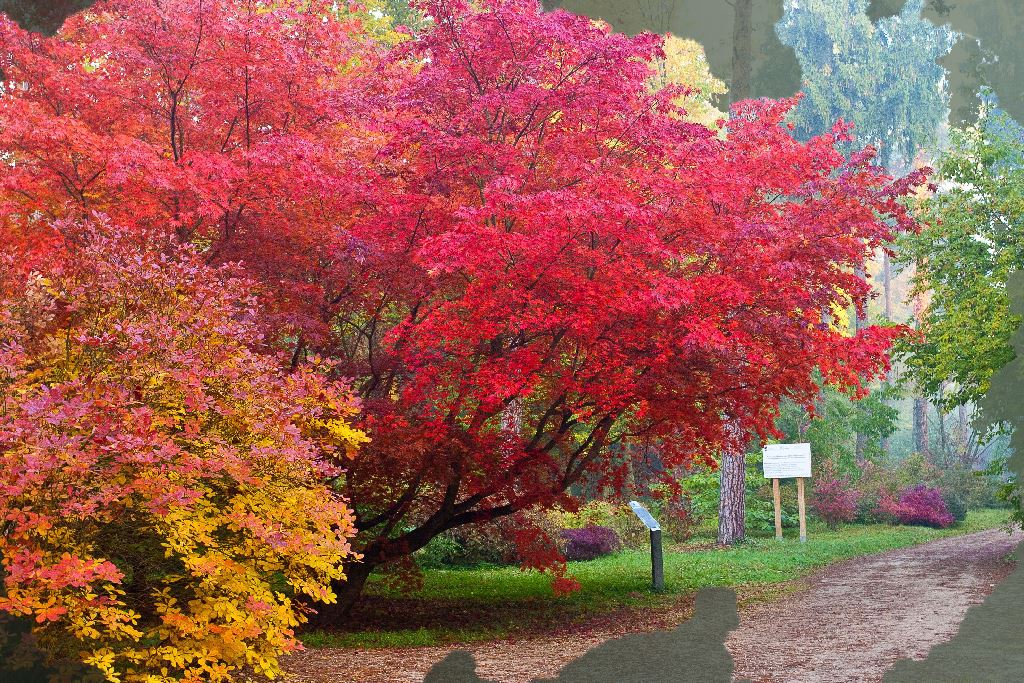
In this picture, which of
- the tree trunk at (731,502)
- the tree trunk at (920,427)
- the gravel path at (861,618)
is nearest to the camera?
the gravel path at (861,618)

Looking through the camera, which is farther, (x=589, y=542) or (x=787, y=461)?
(x=787, y=461)

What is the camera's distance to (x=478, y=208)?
364 inches

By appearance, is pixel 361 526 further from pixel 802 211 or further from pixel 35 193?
pixel 802 211

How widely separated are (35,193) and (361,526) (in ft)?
15.8

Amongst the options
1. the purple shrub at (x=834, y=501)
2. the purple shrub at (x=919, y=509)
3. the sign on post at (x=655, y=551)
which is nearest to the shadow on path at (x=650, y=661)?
the sign on post at (x=655, y=551)

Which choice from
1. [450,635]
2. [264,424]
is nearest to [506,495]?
[450,635]

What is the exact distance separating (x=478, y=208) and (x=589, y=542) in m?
10.8

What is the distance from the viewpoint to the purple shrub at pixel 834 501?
2339cm

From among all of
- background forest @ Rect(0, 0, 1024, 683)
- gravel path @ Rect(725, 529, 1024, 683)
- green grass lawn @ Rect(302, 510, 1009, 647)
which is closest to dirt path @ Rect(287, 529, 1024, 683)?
gravel path @ Rect(725, 529, 1024, 683)

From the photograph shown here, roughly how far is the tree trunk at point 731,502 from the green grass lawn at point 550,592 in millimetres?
324

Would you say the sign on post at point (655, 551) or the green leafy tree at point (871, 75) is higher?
the green leafy tree at point (871, 75)

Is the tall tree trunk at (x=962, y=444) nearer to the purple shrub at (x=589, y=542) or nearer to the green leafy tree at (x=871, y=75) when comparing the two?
the green leafy tree at (x=871, y=75)

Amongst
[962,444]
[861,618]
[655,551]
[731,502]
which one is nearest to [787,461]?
[731,502]

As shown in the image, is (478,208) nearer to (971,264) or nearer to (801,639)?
(801,639)
